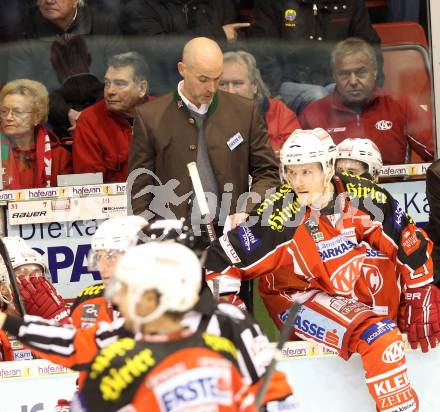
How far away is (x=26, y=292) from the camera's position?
602 centimetres

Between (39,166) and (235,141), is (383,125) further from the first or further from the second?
(39,166)

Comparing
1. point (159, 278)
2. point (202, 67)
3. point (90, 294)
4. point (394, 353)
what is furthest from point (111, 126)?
point (159, 278)

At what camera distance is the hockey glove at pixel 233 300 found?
18.2 feet

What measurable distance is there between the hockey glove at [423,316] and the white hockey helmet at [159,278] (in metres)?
2.04

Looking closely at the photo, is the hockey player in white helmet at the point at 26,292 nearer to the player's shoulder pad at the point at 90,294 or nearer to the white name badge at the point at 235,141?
the player's shoulder pad at the point at 90,294

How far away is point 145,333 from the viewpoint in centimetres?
362

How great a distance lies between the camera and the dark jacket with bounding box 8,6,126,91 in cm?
709

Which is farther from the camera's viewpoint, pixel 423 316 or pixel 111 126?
pixel 111 126

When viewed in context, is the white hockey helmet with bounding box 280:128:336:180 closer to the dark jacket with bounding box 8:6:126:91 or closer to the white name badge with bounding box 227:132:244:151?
the white name badge with bounding box 227:132:244:151

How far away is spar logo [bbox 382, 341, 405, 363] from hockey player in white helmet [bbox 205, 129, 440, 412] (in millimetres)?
206

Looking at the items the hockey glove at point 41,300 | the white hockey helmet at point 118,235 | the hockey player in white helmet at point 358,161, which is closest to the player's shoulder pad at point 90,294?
the white hockey helmet at point 118,235

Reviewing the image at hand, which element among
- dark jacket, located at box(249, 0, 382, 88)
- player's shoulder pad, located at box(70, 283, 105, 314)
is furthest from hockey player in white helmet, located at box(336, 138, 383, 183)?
player's shoulder pad, located at box(70, 283, 105, 314)

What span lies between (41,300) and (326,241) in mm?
1385

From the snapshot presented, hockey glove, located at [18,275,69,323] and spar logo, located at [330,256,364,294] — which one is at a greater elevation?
spar logo, located at [330,256,364,294]
